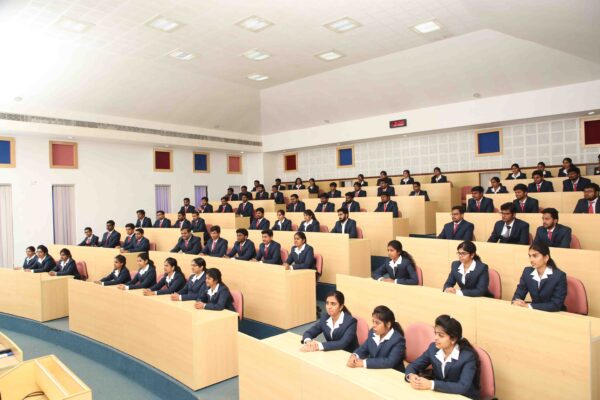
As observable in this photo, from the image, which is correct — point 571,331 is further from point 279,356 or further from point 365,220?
point 365,220

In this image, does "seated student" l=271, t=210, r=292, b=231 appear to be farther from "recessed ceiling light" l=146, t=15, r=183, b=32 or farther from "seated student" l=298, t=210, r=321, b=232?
"recessed ceiling light" l=146, t=15, r=183, b=32

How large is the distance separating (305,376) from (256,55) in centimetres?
791

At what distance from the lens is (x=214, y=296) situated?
15.3 feet

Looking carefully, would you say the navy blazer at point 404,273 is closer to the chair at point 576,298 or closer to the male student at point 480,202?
the chair at point 576,298

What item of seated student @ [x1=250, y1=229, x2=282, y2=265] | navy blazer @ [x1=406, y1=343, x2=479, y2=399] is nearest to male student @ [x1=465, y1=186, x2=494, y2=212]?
seated student @ [x1=250, y1=229, x2=282, y2=265]

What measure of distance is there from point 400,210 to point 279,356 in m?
6.13

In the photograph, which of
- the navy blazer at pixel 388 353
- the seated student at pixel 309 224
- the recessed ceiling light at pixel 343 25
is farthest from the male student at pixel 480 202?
the navy blazer at pixel 388 353

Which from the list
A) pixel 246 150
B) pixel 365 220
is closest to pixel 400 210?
pixel 365 220

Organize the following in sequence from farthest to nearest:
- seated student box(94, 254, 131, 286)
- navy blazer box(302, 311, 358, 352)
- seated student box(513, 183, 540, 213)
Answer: seated student box(513, 183, 540, 213), seated student box(94, 254, 131, 286), navy blazer box(302, 311, 358, 352)

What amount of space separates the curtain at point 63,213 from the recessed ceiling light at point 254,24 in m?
6.91

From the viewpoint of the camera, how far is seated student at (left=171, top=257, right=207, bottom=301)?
492 cm

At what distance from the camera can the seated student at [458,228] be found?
19.4 ft

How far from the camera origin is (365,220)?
768 cm

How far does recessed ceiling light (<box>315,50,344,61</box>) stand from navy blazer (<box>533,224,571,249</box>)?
232 inches
